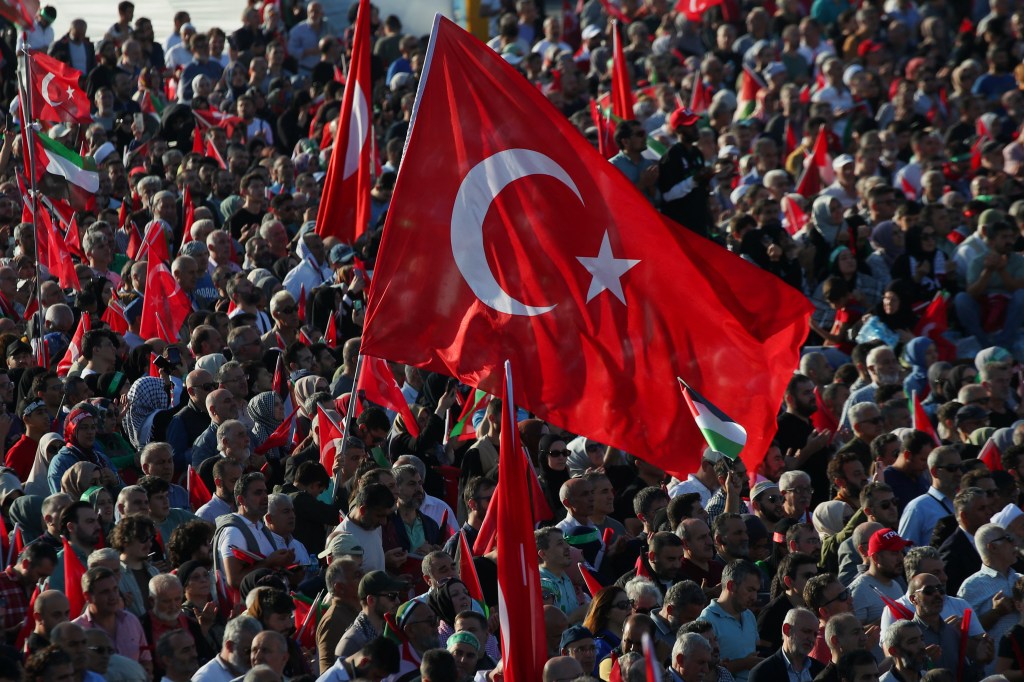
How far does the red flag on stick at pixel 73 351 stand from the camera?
515 inches

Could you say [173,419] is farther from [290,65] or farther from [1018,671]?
[290,65]

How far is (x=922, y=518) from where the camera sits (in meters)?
11.1

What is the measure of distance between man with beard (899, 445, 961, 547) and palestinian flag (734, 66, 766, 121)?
10.1 meters

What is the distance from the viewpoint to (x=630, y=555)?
10594 mm

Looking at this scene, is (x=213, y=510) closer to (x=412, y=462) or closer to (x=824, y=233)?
(x=412, y=462)

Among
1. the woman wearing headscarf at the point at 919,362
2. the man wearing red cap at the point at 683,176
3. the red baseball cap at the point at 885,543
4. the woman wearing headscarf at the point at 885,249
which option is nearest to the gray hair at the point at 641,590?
the red baseball cap at the point at 885,543

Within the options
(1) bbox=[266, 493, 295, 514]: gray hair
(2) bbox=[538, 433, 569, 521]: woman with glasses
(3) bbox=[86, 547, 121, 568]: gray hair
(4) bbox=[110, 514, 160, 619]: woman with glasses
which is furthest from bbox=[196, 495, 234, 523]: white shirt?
(2) bbox=[538, 433, 569, 521]: woman with glasses

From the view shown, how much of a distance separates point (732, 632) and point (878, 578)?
1008 millimetres

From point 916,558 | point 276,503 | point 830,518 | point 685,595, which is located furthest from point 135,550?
point 830,518

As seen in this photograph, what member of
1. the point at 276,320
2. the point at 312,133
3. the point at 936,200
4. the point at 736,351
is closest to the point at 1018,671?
the point at 736,351

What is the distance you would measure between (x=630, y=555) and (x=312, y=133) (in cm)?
987

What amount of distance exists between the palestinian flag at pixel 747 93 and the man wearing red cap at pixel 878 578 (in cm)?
1134

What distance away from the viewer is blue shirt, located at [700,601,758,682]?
9.45m

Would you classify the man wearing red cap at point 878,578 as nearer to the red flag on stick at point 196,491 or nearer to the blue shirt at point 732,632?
the blue shirt at point 732,632
